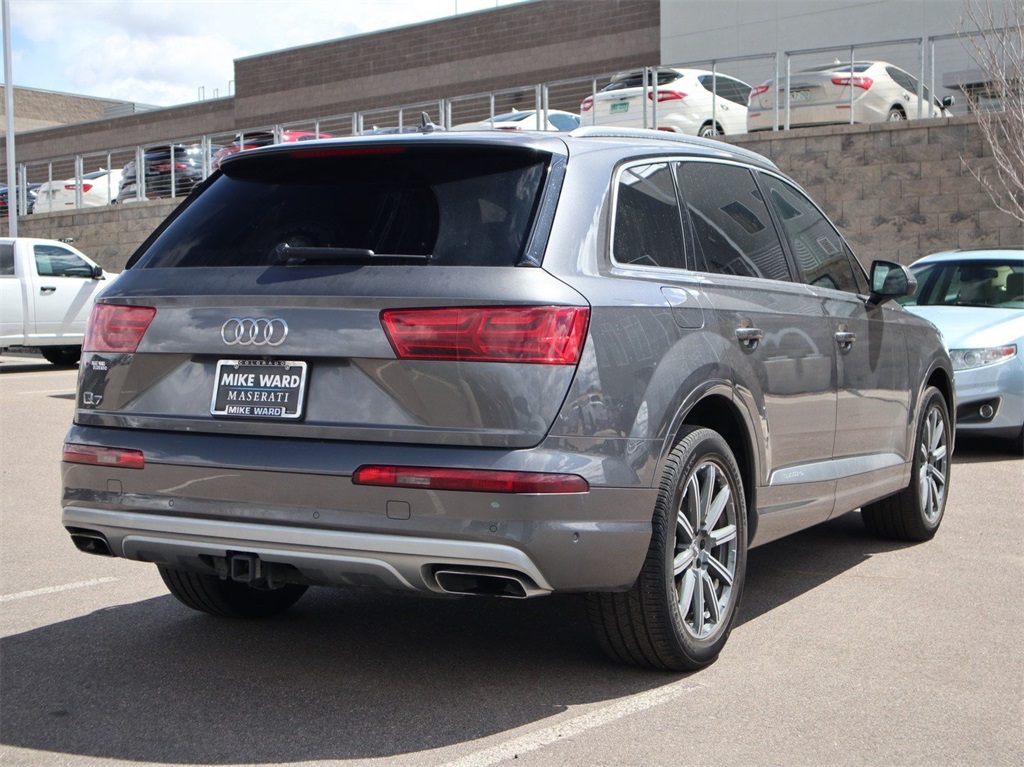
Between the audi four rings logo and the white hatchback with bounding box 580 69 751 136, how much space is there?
19703 mm

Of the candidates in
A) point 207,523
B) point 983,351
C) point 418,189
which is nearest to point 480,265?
point 418,189

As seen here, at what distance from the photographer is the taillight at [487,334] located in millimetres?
3809

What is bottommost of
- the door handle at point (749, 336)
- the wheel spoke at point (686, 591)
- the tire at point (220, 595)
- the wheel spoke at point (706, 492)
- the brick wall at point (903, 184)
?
the tire at point (220, 595)

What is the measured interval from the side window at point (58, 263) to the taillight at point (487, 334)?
647 inches

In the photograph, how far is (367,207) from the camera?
13.9ft

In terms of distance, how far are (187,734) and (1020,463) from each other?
7.86m

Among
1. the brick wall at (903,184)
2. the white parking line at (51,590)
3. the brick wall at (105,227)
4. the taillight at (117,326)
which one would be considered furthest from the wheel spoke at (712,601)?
the brick wall at (105,227)

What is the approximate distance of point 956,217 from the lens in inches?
803

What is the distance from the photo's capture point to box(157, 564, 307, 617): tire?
16.4ft

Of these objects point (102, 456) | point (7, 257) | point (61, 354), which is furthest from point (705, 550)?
point (61, 354)

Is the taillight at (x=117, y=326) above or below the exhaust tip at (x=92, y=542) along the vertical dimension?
above

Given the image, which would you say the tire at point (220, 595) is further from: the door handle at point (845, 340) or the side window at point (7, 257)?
the side window at point (7, 257)

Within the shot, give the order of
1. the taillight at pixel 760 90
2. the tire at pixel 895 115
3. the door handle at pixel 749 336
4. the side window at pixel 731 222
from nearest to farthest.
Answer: the door handle at pixel 749 336
the side window at pixel 731 222
the tire at pixel 895 115
the taillight at pixel 760 90

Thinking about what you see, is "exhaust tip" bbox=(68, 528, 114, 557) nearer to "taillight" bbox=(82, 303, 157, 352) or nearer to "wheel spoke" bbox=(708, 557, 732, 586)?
"taillight" bbox=(82, 303, 157, 352)
